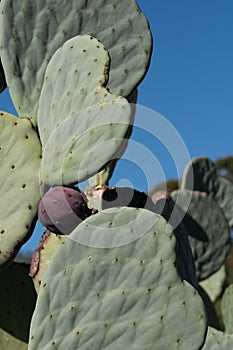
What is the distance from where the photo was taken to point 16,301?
1.76m

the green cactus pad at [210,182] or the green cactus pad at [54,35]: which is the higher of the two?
the green cactus pad at [54,35]

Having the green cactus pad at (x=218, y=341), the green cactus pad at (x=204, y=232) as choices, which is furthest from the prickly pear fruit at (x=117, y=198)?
the green cactus pad at (x=204, y=232)

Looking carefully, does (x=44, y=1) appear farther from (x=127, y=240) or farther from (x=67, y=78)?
(x=127, y=240)

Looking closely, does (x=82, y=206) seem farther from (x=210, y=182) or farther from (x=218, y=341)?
(x=210, y=182)

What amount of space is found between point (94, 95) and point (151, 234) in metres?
0.32

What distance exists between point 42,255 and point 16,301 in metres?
0.23

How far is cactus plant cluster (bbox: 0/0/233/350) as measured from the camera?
1.30m

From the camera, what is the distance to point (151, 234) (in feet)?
4.24

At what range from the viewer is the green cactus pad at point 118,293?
4.24 feet

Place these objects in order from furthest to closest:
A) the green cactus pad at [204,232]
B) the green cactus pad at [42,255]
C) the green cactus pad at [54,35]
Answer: the green cactus pad at [204,232] < the green cactus pad at [54,35] < the green cactus pad at [42,255]

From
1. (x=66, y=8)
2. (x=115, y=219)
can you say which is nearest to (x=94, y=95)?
(x=115, y=219)

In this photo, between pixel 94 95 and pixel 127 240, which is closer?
pixel 127 240

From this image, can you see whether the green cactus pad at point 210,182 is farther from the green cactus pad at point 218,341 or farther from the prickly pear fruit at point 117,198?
the prickly pear fruit at point 117,198

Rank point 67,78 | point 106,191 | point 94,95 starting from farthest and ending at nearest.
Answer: point 106,191 < point 67,78 < point 94,95
